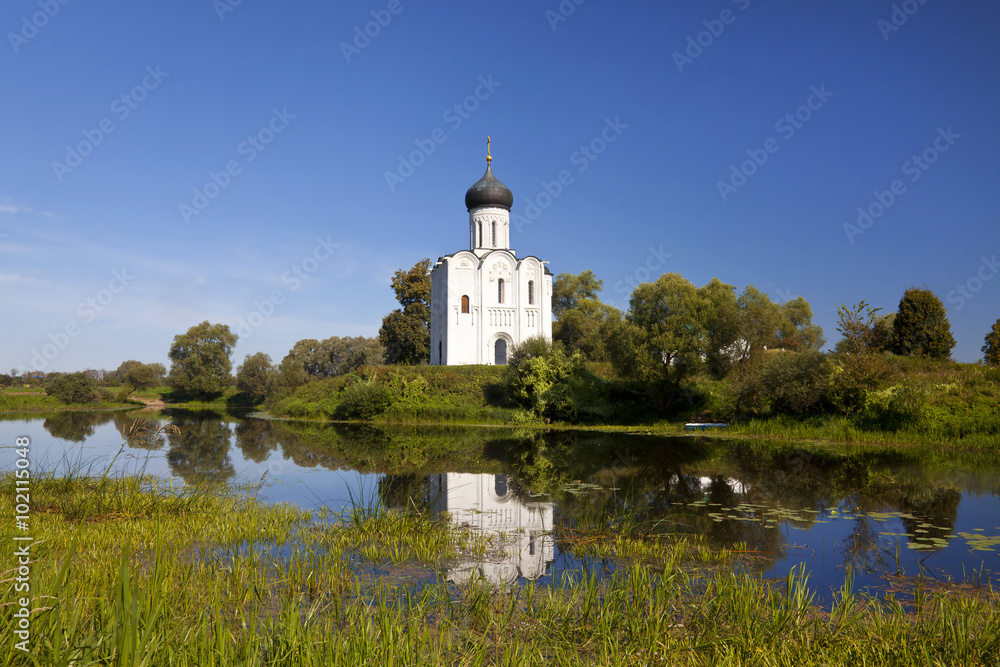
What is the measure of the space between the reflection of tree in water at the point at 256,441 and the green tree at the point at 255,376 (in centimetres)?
1693

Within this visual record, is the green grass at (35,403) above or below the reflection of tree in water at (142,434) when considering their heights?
above

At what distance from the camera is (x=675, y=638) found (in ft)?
12.6

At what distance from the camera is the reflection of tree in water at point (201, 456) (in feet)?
40.2

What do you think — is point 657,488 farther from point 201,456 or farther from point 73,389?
point 73,389

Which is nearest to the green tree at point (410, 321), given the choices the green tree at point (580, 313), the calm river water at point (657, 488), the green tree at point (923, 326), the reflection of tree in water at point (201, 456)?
the green tree at point (580, 313)

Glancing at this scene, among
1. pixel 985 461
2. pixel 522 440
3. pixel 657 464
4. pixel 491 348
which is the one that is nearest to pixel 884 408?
pixel 985 461

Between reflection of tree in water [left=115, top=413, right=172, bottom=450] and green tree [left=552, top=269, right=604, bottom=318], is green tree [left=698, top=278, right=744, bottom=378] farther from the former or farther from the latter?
green tree [left=552, top=269, right=604, bottom=318]

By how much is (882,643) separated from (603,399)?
22.6m

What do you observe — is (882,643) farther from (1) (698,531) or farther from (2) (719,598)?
(1) (698,531)

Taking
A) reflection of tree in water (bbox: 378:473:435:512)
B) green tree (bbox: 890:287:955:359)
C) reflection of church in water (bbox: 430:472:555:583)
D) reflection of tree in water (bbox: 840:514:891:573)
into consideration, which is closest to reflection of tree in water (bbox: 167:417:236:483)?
reflection of tree in water (bbox: 378:473:435:512)

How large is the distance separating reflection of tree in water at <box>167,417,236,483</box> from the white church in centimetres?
1713

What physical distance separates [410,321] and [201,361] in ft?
64.8

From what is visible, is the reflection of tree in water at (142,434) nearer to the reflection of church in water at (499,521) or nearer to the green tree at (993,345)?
the reflection of church in water at (499,521)

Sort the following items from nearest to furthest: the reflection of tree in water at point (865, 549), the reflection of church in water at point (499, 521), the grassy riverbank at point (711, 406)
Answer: the reflection of church in water at point (499, 521)
the reflection of tree in water at point (865, 549)
the grassy riverbank at point (711, 406)
